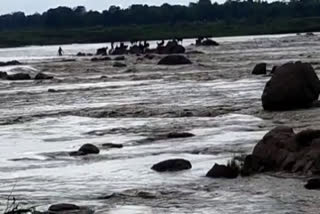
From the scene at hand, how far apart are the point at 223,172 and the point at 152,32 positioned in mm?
141656

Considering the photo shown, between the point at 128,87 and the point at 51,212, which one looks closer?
the point at 51,212

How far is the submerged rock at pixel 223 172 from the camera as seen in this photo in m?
14.6

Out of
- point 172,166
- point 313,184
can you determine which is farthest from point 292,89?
point 313,184

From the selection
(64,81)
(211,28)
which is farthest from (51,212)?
(211,28)

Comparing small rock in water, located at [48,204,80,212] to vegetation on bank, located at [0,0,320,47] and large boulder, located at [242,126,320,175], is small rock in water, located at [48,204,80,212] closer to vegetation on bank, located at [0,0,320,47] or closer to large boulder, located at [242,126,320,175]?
large boulder, located at [242,126,320,175]

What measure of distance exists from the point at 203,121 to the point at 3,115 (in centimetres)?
792

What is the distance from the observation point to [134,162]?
1670 centimetres

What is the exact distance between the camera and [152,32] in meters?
156

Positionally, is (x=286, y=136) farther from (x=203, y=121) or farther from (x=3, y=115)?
(x=3, y=115)

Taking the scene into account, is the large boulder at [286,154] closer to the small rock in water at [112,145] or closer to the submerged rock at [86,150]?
the submerged rock at [86,150]

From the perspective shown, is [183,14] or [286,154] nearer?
[286,154]

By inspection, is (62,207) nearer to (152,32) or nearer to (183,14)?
(152,32)

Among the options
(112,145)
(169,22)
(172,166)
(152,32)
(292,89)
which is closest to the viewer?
(172,166)

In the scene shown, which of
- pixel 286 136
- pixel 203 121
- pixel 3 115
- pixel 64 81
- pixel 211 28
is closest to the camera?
pixel 286 136
